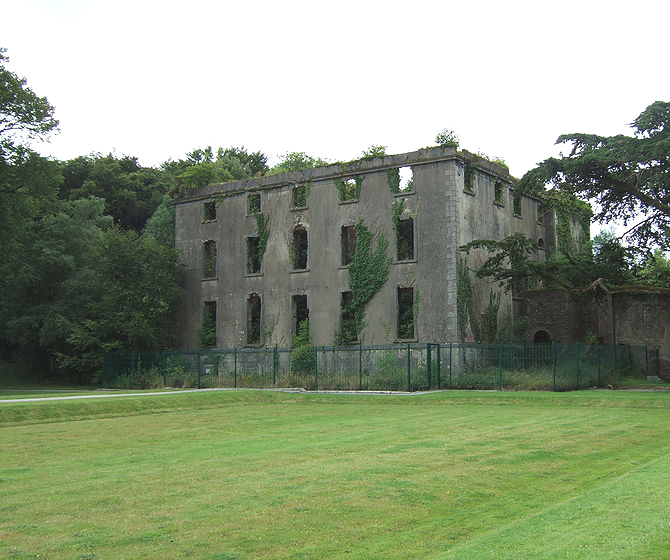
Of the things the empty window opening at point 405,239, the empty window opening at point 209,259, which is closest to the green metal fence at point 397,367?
the empty window opening at point 405,239

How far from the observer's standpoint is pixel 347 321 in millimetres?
39000


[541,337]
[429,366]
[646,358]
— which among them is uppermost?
[541,337]

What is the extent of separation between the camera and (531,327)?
3956cm

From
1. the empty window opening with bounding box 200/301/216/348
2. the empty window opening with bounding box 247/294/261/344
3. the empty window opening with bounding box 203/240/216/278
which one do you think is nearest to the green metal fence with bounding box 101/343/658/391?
the empty window opening with bounding box 247/294/261/344

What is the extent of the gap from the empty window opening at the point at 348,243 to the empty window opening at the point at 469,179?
234 inches

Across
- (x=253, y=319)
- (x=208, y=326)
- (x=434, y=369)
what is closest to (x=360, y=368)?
(x=434, y=369)

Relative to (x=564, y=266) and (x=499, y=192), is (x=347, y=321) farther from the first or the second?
(x=564, y=266)

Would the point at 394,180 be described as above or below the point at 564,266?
above

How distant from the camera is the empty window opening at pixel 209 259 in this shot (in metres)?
44.8

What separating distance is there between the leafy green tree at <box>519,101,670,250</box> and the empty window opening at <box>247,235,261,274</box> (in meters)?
14.4

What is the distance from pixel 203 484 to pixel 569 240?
3838 centimetres

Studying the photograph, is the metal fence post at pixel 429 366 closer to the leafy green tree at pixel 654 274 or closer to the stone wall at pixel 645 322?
the stone wall at pixel 645 322

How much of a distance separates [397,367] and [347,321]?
602cm

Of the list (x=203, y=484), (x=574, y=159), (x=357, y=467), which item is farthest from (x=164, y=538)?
(x=574, y=159)
